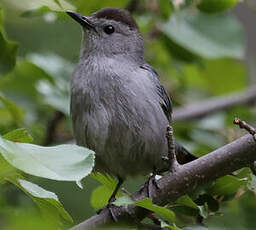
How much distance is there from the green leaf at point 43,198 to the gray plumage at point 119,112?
1.34 m

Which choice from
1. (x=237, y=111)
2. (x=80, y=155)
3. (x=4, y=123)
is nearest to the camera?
(x=80, y=155)

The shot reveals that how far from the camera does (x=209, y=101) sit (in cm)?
539

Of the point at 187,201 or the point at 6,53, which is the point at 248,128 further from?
the point at 6,53

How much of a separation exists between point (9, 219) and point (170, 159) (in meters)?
1.51

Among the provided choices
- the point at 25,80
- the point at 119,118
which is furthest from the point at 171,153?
the point at 25,80

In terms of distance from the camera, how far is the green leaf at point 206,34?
4031mm

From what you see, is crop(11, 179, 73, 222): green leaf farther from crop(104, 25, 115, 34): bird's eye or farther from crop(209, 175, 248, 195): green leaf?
crop(104, 25, 115, 34): bird's eye

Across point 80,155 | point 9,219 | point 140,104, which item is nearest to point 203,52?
point 140,104

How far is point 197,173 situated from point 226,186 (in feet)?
0.91

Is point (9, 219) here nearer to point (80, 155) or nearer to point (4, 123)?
point (80, 155)

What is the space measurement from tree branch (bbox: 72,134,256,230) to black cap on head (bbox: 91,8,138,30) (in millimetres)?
1520

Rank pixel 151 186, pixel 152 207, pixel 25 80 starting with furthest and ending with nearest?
pixel 25 80 → pixel 151 186 → pixel 152 207

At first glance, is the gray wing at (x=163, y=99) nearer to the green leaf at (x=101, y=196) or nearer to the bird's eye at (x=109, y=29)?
the bird's eye at (x=109, y=29)

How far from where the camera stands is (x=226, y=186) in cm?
284
